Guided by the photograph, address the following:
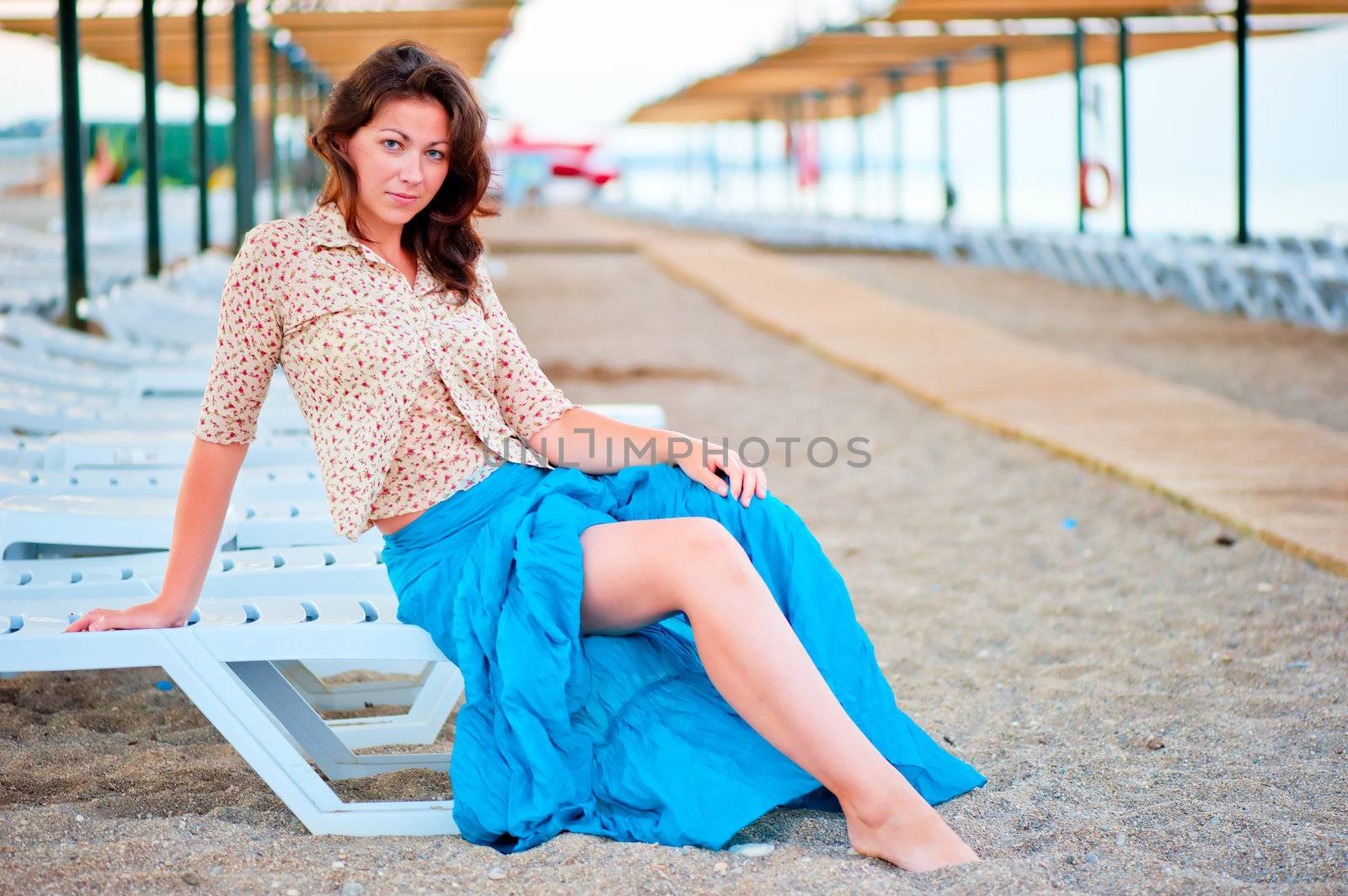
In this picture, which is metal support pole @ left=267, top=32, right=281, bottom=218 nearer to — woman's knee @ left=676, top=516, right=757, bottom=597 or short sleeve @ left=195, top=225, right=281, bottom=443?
short sleeve @ left=195, top=225, right=281, bottom=443

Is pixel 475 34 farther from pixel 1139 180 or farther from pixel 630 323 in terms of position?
pixel 1139 180

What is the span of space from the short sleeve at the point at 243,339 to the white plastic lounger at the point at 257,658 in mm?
303

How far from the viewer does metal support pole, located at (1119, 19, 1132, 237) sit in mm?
14422

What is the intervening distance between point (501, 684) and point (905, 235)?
18.5 meters

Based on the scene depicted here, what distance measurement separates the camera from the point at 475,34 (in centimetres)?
1109

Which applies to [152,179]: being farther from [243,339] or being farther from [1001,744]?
[1001,744]

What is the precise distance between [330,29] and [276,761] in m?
10.1

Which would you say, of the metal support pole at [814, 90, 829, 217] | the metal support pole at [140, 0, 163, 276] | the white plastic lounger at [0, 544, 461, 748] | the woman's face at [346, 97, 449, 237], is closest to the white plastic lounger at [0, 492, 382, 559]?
the white plastic lounger at [0, 544, 461, 748]

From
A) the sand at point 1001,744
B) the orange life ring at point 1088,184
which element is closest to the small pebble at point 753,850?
the sand at point 1001,744

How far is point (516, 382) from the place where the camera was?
7.57ft

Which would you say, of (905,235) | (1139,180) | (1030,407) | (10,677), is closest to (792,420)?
(1030,407)

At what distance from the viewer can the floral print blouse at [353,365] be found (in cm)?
209

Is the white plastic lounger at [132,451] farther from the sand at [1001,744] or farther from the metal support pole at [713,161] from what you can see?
the metal support pole at [713,161]

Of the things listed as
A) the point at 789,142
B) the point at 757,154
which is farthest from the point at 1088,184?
the point at 757,154
